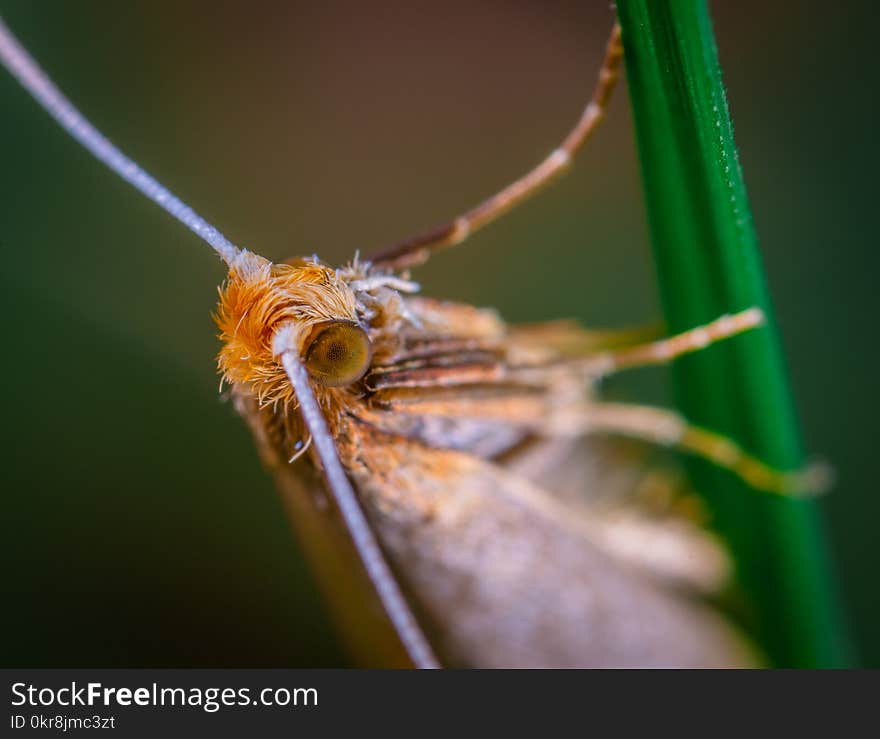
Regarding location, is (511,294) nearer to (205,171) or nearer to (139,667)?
(205,171)

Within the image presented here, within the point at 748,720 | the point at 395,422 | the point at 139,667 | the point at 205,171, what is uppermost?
the point at 205,171

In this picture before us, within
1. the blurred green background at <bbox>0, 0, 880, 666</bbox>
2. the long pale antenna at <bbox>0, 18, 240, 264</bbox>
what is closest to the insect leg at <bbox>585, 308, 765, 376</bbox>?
the blurred green background at <bbox>0, 0, 880, 666</bbox>

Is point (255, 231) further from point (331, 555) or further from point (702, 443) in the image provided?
point (702, 443)

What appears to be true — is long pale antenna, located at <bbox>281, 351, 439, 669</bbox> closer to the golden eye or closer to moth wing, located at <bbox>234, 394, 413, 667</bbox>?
the golden eye

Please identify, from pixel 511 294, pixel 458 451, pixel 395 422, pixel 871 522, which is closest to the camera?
pixel 395 422

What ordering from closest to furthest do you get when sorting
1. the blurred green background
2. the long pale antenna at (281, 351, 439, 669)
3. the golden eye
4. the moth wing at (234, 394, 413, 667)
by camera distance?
the long pale antenna at (281, 351, 439, 669) → the golden eye → the moth wing at (234, 394, 413, 667) → the blurred green background

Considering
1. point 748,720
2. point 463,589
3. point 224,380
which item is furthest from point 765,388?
point 224,380

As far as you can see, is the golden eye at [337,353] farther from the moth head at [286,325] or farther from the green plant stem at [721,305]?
the green plant stem at [721,305]
